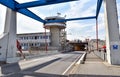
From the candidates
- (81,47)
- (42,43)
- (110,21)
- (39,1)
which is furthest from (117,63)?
(81,47)

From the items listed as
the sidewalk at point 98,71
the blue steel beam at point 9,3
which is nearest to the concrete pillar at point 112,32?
the sidewalk at point 98,71

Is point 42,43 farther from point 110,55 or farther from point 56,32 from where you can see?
point 110,55

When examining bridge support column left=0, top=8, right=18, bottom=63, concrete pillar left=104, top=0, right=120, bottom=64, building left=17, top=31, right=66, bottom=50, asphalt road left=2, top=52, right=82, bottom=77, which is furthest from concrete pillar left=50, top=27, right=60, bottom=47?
concrete pillar left=104, top=0, right=120, bottom=64

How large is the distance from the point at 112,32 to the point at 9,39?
39.1ft

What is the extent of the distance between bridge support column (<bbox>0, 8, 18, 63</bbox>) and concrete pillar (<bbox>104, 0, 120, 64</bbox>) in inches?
446

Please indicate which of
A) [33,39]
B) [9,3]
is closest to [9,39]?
[9,3]

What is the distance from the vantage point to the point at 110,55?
1537cm

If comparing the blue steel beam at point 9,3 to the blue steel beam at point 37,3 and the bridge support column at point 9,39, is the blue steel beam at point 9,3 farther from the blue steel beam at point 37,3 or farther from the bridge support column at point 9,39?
the bridge support column at point 9,39

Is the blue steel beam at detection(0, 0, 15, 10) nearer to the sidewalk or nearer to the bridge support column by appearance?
the bridge support column

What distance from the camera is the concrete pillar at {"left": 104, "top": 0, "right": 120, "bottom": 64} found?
50.1 ft

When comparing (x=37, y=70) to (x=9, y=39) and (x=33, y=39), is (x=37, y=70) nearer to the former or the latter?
(x=9, y=39)

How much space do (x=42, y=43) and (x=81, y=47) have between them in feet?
143

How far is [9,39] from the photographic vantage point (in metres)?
20.6

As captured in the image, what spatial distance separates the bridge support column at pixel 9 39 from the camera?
1968cm
